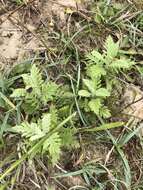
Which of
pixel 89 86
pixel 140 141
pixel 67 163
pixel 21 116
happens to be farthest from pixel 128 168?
pixel 21 116

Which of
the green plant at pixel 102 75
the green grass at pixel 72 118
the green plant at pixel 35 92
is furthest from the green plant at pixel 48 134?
the green plant at pixel 102 75

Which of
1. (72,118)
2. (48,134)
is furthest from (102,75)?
(48,134)

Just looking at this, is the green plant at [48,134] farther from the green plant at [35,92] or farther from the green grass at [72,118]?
the green plant at [35,92]

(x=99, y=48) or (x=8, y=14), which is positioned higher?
(x=8, y=14)

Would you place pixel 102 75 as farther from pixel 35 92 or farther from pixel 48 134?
pixel 48 134

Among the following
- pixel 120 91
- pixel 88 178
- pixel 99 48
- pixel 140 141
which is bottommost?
pixel 88 178

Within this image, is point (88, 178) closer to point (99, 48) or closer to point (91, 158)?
point (91, 158)

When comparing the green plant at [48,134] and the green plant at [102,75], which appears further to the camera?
the green plant at [102,75]
